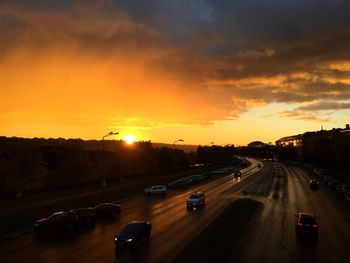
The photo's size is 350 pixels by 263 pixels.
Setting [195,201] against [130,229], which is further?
[195,201]

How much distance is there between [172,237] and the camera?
3553 cm

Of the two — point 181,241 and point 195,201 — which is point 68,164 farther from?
point 181,241

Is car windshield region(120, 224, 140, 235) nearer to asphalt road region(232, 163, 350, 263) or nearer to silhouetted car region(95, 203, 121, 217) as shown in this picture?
asphalt road region(232, 163, 350, 263)

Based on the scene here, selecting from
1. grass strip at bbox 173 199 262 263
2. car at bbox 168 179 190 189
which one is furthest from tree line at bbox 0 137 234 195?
grass strip at bbox 173 199 262 263

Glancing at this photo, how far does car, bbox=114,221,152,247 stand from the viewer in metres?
30.9

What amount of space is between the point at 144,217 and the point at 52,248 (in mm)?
16232

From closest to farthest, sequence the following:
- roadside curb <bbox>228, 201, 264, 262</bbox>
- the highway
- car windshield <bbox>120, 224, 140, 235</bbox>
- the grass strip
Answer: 1. the grass strip
2. the highway
3. roadside curb <bbox>228, 201, 264, 262</bbox>
4. car windshield <bbox>120, 224, 140, 235</bbox>

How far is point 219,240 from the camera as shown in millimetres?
32969

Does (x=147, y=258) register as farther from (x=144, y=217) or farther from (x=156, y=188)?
(x=156, y=188)

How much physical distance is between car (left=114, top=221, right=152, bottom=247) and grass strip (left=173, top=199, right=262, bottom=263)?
142 inches

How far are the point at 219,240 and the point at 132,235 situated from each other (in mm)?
6679

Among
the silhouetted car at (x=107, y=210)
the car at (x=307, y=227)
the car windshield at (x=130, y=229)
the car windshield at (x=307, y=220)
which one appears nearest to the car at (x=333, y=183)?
the silhouetted car at (x=107, y=210)

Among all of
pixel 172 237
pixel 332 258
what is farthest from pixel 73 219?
pixel 332 258

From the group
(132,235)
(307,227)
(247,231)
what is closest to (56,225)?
(132,235)
